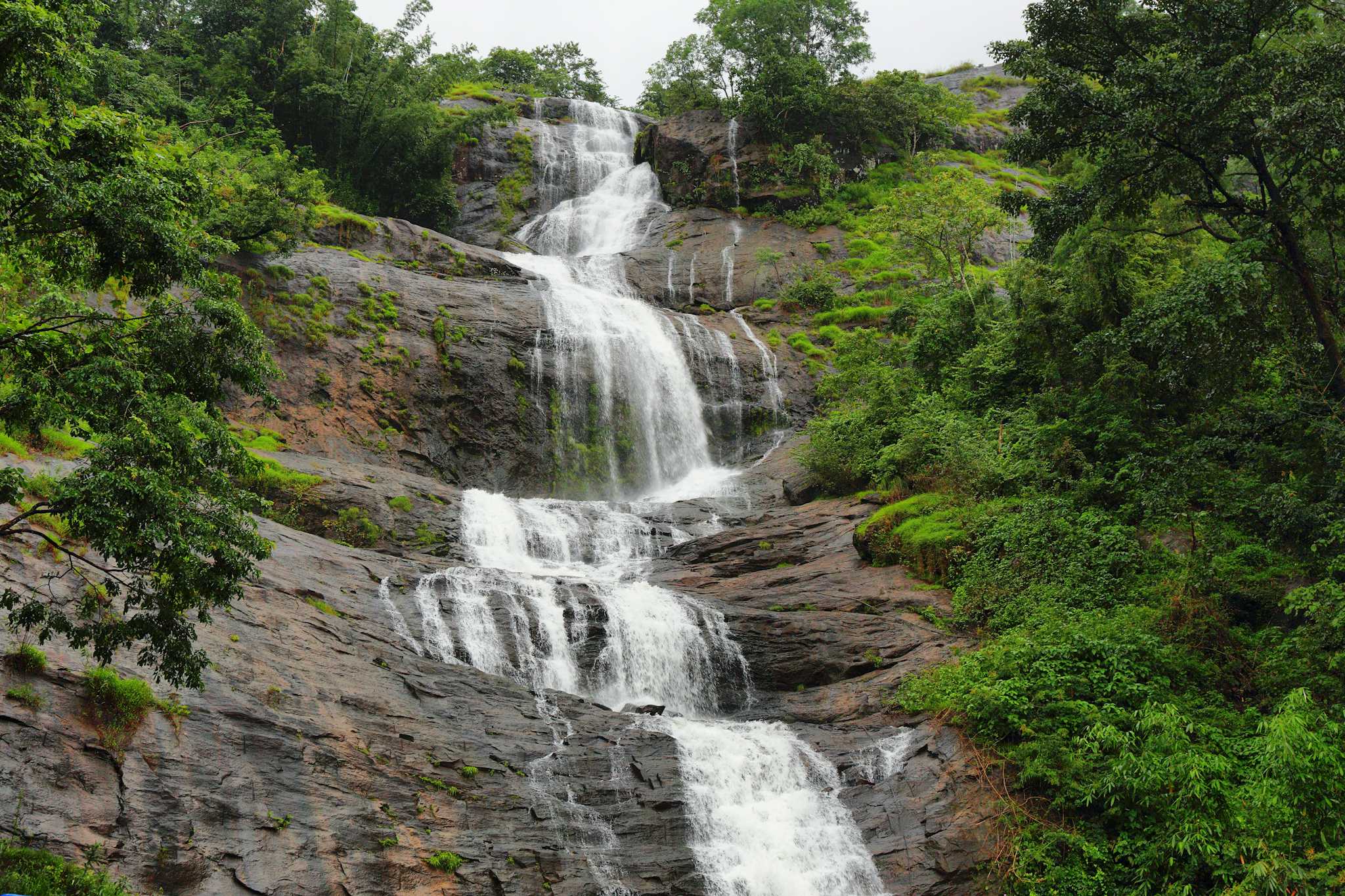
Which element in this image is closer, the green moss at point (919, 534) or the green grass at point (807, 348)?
the green moss at point (919, 534)

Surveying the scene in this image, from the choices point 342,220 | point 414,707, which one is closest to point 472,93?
point 342,220

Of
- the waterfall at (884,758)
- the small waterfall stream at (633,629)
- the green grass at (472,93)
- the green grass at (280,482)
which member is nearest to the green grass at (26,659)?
the small waterfall stream at (633,629)

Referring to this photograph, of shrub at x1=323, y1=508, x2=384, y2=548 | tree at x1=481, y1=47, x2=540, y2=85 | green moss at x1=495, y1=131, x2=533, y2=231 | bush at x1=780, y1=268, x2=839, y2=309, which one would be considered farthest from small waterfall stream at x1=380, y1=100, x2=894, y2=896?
tree at x1=481, y1=47, x2=540, y2=85

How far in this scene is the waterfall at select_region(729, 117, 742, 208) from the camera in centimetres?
4338

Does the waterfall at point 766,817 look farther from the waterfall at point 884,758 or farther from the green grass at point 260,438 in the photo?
the green grass at point 260,438

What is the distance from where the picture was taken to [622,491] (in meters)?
27.5

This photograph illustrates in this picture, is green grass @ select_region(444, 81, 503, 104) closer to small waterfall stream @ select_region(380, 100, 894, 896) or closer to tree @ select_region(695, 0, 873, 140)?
tree @ select_region(695, 0, 873, 140)

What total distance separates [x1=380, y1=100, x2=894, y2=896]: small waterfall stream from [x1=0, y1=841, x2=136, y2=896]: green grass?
18.0ft

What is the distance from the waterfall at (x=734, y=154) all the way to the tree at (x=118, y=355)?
117 feet

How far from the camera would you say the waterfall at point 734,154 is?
142ft

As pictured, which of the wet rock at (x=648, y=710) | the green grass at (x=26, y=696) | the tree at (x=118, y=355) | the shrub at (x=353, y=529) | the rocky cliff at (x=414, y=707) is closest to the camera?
the tree at (x=118, y=355)

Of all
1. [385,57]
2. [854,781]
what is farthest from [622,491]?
[385,57]

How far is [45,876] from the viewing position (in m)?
8.25

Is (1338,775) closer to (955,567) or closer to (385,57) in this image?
(955,567)
